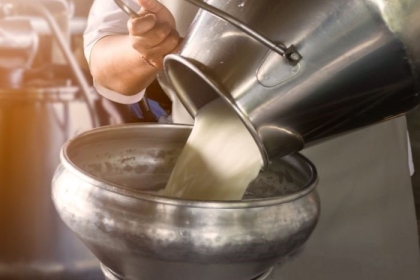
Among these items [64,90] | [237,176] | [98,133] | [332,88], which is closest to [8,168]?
[64,90]

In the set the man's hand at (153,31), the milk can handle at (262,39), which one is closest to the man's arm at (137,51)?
the man's hand at (153,31)

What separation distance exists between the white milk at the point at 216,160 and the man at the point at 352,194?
0.67 ft

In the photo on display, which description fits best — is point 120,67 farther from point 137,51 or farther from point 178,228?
point 178,228

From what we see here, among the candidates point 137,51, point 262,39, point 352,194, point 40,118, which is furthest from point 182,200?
point 40,118

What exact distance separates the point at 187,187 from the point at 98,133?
0.11 metres

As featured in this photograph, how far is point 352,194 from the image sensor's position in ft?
2.39

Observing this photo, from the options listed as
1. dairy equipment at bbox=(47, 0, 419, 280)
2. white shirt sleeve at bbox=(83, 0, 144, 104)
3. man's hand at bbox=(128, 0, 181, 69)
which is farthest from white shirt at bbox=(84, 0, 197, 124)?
dairy equipment at bbox=(47, 0, 419, 280)

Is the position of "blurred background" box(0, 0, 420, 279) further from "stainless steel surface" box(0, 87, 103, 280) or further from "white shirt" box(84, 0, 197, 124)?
"white shirt" box(84, 0, 197, 124)

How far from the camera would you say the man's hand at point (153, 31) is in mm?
489

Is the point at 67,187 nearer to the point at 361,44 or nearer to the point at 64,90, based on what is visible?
the point at 361,44

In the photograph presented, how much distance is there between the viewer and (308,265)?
2.36 ft

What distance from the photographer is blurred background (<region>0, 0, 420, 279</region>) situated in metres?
0.94

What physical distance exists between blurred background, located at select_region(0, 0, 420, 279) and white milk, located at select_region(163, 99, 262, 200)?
0.50 meters

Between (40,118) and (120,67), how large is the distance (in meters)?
0.38
